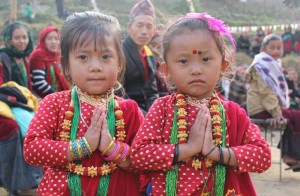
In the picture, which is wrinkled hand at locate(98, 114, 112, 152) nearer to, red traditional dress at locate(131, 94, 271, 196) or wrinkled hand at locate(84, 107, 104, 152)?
wrinkled hand at locate(84, 107, 104, 152)

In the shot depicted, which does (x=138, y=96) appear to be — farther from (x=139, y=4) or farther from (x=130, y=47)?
(x=139, y=4)

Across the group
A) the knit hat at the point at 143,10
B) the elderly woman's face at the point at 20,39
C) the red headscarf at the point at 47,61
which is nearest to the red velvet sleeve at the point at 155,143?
the knit hat at the point at 143,10

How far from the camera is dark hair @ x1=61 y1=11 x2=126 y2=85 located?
2.29 meters

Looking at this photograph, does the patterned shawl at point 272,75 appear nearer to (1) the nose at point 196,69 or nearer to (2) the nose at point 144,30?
(2) the nose at point 144,30

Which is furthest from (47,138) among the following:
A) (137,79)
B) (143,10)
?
(143,10)

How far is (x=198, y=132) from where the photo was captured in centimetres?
217

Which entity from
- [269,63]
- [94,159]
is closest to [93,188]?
[94,159]

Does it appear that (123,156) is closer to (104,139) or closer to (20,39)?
(104,139)

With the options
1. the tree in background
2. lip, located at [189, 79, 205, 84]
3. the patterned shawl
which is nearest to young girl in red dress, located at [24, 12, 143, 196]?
lip, located at [189, 79, 205, 84]

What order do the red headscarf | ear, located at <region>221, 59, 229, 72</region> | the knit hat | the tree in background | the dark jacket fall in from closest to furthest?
ear, located at <region>221, 59, 229, 72</region>
the dark jacket
the knit hat
the red headscarf
the tree in background

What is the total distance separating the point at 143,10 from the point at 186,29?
108 inches

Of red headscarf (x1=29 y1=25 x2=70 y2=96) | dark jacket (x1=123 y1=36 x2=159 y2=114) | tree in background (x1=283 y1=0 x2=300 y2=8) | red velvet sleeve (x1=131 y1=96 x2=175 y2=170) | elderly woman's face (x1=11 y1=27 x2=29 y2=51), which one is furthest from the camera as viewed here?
tree in background (x1=283 y1=0 x2=300 y2=8)

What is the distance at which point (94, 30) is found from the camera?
2.30 m

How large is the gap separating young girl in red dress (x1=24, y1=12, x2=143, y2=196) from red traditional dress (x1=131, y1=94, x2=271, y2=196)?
141mm
